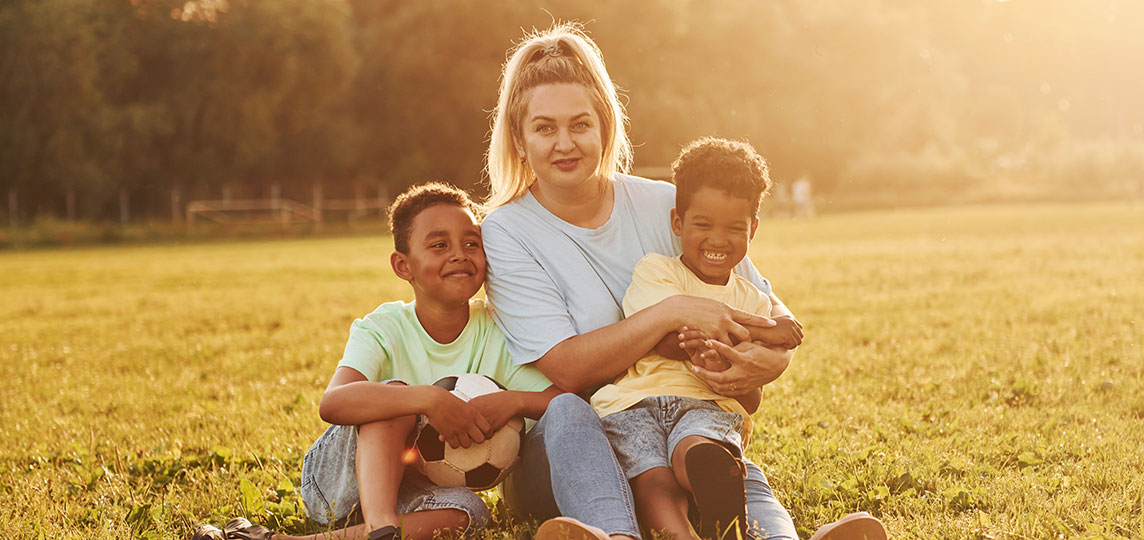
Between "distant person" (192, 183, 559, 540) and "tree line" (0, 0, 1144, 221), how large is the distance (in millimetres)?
31539

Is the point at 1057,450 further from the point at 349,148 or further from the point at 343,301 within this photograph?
the point at 349,148

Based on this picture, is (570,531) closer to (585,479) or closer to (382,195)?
(585,479)

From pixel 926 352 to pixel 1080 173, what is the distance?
43746 mm

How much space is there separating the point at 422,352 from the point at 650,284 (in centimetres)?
91

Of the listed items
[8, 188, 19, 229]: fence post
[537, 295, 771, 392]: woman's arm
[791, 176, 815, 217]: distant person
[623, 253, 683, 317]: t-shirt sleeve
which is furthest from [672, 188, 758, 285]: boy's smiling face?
[8, 188, 19, 229]: fence post

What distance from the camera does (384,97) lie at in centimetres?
4269

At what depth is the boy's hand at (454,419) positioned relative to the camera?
10.5 ft

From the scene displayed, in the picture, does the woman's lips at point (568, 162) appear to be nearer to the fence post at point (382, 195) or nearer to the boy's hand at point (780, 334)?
the boy's hand at point (780, 334)

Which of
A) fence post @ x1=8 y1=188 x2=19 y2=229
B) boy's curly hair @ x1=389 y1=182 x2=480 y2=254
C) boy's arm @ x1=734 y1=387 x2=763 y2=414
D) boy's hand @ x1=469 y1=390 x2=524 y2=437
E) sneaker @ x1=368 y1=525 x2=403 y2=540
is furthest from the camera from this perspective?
fence post @ x1=8 y1=188 x2=19 y2=229

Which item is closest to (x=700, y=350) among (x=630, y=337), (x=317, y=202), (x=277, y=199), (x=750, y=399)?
(x=630, y=337)

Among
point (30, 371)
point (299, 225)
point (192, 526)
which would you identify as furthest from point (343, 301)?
point (299, 225)

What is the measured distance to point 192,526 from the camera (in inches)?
147

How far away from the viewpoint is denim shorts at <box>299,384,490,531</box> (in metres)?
3.38

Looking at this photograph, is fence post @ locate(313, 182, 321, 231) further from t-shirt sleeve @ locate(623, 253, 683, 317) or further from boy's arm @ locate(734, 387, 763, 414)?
boy's arm @ locate(734, 387, 763, 414)
